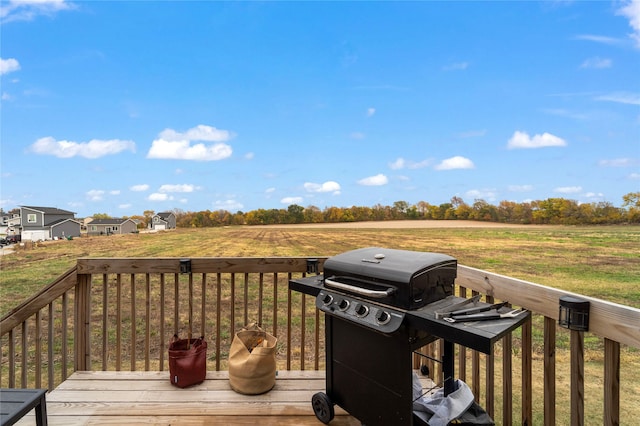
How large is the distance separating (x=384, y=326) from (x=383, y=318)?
1.5 inches

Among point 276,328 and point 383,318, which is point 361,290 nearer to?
point 383,318

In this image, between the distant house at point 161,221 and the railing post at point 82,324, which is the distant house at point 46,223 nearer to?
the distant house at point 161,221

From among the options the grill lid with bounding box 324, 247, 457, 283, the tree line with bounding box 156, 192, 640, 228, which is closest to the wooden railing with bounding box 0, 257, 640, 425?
the grill lid with bounding box 324, 247, 457, 283

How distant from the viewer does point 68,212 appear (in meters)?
7.41

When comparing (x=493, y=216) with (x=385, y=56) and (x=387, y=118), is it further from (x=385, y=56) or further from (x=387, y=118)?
(x=385, y=56)

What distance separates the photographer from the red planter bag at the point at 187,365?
7.17ft

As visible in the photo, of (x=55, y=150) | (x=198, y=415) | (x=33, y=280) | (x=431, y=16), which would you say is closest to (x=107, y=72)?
(x=55, y=150)

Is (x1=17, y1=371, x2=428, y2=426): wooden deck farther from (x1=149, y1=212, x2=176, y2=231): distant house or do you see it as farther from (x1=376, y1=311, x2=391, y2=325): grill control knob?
(x1=149, y1=212, x2=176, y2=231): distant house

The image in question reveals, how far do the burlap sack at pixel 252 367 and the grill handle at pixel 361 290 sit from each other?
0.84 metres

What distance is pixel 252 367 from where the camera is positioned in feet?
6.91

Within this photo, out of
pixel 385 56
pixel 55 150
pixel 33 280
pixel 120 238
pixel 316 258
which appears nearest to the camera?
pixel 316 258

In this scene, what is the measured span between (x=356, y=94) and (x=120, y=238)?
21.1ft

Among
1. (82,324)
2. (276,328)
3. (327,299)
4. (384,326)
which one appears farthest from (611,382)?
(82,324)

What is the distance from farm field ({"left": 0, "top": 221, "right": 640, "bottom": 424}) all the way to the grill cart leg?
3292mm
